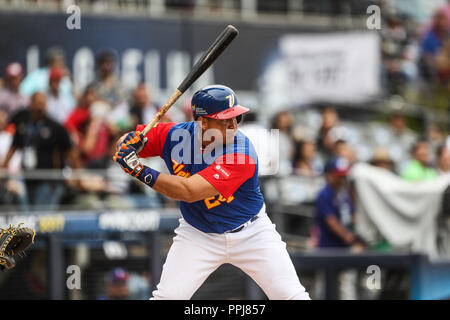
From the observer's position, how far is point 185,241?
17.9 feet

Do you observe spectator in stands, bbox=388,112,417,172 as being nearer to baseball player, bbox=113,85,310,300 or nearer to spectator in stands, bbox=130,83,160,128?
spectator in stands, bbox=130,83,160,128

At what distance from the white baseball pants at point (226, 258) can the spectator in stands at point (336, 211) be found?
314cm

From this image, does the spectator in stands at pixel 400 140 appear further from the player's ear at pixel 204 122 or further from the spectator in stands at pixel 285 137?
the player's ear at pixel 204 122

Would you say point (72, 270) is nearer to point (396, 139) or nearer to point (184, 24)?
point (184, 24)

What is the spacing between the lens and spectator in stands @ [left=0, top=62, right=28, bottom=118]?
9344 millimetres

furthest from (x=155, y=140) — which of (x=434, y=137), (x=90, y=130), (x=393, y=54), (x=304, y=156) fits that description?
(x=393, y=54)

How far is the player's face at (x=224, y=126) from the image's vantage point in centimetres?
531

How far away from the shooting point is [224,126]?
532 cm

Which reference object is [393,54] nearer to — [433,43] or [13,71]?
[433,43]

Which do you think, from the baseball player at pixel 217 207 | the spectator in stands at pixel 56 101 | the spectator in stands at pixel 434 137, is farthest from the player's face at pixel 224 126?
the spectator in stands at pixel 434 137

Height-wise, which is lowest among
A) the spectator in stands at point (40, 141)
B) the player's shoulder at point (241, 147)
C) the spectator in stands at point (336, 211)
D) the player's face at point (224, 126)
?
the spectator in stands at point (336, 211)

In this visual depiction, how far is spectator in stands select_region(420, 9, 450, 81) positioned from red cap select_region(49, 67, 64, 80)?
626 centimetres

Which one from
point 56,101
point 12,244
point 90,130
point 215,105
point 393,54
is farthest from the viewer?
point 393,54

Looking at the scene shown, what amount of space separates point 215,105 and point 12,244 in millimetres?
1812
